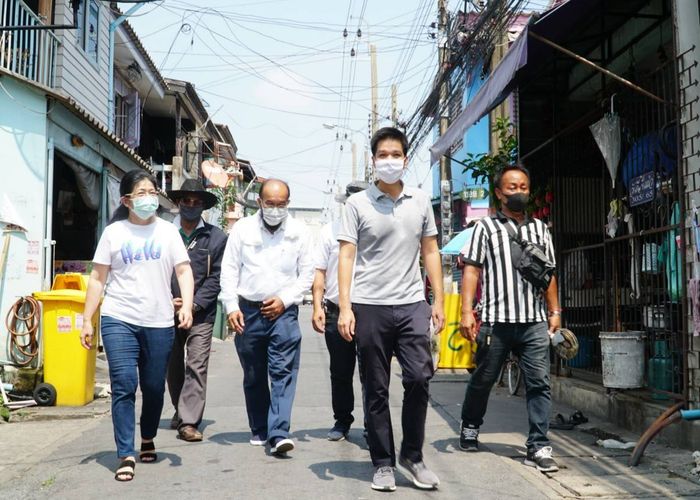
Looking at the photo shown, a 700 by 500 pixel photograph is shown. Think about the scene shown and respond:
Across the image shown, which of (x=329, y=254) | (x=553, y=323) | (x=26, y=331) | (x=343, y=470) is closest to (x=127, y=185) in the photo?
(x=329, y=254)

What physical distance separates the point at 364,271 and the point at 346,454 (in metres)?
1.48

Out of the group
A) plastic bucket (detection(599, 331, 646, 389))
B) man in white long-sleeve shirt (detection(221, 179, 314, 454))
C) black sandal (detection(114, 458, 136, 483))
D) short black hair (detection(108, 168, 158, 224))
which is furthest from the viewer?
plastic bucket (detection(599, 331, 646, 389))

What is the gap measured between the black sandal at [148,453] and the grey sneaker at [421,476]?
1.70 meters

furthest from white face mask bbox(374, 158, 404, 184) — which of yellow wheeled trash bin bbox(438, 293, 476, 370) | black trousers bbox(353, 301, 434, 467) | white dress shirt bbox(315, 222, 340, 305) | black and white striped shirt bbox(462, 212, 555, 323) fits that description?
yellow wheeled trash bin bbox(438, 293, 476, 370)

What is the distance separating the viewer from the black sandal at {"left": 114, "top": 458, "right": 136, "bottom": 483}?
432cm

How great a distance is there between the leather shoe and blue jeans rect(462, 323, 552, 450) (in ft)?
6.43

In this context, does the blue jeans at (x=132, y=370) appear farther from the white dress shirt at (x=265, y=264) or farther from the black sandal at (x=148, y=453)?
the white dress shirt at (x=265, y=264)

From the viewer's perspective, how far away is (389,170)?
4.32 meters

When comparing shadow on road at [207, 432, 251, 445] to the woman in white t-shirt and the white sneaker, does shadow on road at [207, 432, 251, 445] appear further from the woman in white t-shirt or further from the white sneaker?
the woman in white t-shirt

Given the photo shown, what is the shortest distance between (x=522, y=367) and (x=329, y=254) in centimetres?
172

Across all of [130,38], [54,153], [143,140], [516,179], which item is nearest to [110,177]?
[54,153]

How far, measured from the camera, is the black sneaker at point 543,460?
15.2ft

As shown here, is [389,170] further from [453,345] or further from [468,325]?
[453,345]

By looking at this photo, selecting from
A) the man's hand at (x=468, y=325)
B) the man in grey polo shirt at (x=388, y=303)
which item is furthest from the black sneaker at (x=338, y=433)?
the man's hand at (x=468, y=325)
